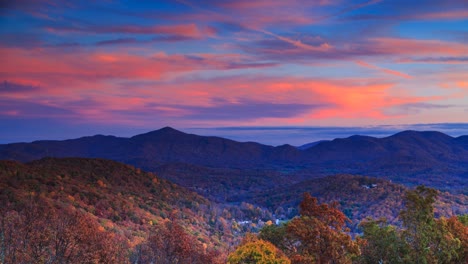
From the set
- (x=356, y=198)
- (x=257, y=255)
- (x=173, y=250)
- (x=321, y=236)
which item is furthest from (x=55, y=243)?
(x=356, y=198)

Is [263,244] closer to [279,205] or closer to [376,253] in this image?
[376,253]

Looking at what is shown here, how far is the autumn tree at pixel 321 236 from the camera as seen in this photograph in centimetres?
2165

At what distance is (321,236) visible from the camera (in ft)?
72.3

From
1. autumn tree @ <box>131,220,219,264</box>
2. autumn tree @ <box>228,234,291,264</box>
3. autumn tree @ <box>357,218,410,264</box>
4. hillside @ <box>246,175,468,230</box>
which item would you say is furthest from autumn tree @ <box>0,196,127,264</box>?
hillside @ <box>246,175,468,230</box>

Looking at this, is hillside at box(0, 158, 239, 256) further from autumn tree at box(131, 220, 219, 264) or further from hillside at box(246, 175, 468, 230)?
hillside at box(246, 175, 468, 230)

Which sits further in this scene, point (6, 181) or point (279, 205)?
point (279, 205)

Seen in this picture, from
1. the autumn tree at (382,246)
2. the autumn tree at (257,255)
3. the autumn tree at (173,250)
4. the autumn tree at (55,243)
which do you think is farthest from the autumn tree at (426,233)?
the autumn tree at (55,243)

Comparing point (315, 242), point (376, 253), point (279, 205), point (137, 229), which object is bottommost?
point (279, 205)

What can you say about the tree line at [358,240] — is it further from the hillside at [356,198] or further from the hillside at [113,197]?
the hillside at [356,198]

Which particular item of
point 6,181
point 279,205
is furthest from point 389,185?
point 6,181

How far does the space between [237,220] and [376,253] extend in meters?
89.3

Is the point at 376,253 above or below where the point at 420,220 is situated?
below

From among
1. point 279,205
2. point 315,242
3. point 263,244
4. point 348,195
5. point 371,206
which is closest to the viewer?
point 263,244

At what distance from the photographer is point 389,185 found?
14812cm
